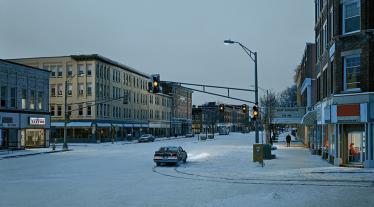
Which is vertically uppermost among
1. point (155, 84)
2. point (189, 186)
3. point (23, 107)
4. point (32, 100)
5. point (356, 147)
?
point (155, 84)

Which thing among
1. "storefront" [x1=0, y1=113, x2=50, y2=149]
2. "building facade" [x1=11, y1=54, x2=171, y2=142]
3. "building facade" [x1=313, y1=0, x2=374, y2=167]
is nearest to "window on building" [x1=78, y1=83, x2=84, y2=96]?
"building facade" [x1=11, y1=54, x2=171, y2=142]

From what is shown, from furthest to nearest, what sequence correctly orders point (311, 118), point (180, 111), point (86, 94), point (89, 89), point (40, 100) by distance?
point (180, 111) → point (89, 89) → point (86, 94) → point (40, 100) → point (311, 118)

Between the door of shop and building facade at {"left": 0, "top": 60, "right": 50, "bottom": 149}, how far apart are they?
35555 mm

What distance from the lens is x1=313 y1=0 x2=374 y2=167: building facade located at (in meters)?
26.8

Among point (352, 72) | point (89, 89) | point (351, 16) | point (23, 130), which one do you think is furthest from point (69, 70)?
point (352, 72)

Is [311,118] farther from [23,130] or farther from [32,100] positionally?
[32,100]

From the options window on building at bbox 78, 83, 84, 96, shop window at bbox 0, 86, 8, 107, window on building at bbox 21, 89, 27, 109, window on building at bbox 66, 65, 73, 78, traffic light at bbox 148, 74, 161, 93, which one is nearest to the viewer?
traffic light at bbox 148, 74, 161, 93

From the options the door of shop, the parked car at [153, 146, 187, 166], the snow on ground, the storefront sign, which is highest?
the storefront sign

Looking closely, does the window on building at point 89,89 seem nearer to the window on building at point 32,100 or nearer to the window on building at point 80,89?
the window on building at point 80,89

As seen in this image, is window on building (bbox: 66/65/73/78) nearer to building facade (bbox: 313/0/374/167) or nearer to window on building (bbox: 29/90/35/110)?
window on building (bbox: 29/90/35/110)

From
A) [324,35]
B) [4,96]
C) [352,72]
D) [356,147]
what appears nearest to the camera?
[356,147]

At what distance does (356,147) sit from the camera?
91.1 feet

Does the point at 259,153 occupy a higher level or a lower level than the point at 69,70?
lower

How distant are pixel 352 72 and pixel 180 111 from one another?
11384cm
